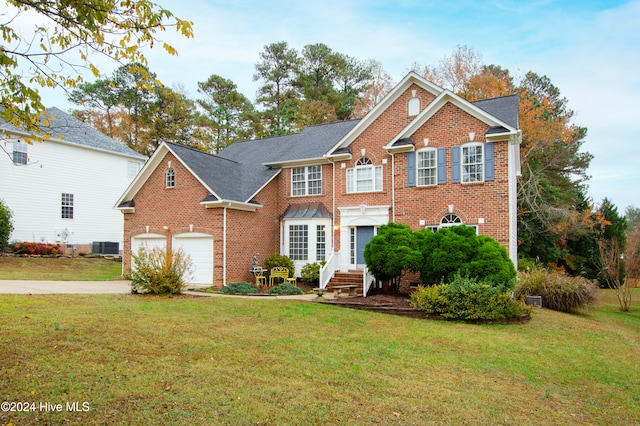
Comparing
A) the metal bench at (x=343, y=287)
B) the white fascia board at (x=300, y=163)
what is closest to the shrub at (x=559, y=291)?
the metal bench at (x=343, y=287)

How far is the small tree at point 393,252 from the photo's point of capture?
15.7m

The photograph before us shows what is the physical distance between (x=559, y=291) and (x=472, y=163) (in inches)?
232

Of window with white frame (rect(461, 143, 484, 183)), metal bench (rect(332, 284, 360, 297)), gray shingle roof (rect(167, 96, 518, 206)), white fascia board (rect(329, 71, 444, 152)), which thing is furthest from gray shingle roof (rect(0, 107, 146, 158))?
window with white frame (rect(461, 143, 484, 183))

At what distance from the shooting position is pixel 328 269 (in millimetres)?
18984

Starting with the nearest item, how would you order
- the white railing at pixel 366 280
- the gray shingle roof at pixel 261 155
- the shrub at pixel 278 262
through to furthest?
the white railing at pixel 366 280 < the gray shingle roof at pixel 261 155 < the shrub at pixel 278 262

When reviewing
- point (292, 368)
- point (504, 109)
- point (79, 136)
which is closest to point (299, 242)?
point (504, 109)

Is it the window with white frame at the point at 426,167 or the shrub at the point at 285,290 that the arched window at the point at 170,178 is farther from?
the window with white frame at the point at 426,167

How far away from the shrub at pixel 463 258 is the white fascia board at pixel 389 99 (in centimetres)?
672

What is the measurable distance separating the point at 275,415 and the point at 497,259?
1078 cm

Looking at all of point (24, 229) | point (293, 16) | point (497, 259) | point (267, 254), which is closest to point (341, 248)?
point (267, 254)

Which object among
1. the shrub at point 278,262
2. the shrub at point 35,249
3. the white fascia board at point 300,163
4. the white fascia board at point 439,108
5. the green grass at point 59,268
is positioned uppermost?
the white fascia board at point 439,108

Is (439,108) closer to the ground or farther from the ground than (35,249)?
farther from the ground

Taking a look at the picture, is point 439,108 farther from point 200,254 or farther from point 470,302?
point 200,254

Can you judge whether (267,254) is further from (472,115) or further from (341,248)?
(472,115)
